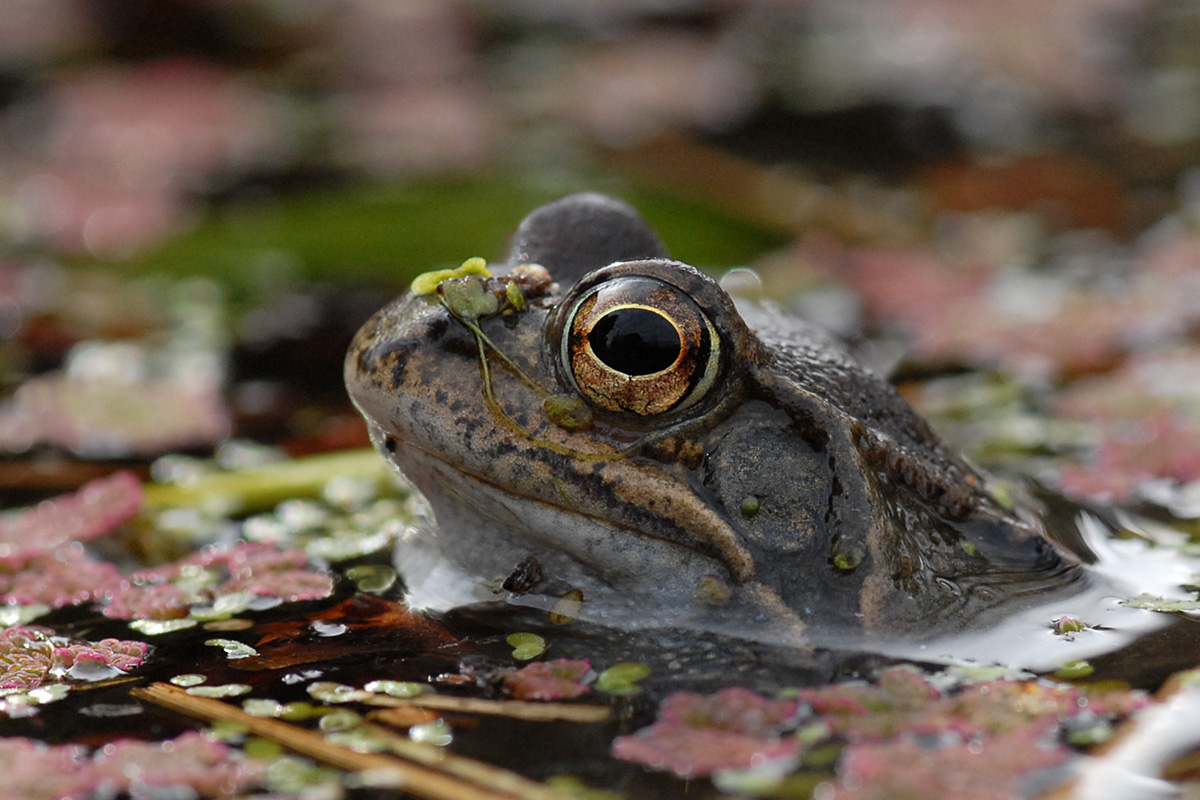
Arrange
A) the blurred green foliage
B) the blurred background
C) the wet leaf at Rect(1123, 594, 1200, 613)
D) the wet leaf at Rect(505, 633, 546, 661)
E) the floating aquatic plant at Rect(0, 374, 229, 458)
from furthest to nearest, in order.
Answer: the blurred green foliage < the blurred background < the floating aquatic plant at Rect(0, 374, 229, 458) < the wet leaf at Rect(1123, 594, 1200, 613) < the wet leaf at Rect(505, 633, 546, 661)

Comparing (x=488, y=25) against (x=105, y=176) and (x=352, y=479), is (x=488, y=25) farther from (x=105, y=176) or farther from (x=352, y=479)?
(x=352, y=479)

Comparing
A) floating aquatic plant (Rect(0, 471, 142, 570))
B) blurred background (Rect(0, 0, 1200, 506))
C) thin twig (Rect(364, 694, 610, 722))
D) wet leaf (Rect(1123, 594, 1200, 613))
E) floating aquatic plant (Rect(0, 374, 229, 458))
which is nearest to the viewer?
thin twig (Rect(364, 694, 610, 722))

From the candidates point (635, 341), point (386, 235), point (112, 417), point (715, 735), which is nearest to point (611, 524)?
point (635, 341)

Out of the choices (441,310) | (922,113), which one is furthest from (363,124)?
(441,310)

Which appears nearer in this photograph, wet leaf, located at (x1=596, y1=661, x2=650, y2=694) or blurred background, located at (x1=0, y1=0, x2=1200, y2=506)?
wet leaf, located at (x1=596, y1=661, x2=650, y2=694)

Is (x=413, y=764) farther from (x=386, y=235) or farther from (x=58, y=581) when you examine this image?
(x=386, y=235)

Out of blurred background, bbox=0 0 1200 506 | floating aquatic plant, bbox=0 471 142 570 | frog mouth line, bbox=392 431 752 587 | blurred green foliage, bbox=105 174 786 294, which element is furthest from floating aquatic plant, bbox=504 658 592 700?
blurred green foliage, bbox=105 174 786 294

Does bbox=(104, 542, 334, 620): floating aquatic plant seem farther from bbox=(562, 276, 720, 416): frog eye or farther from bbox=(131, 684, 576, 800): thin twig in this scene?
bbox=(562, 276, 720, 416): frog eye

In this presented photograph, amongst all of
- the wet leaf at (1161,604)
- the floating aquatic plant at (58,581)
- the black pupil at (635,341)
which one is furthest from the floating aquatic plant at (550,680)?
the wet leaf at (1161,604)
